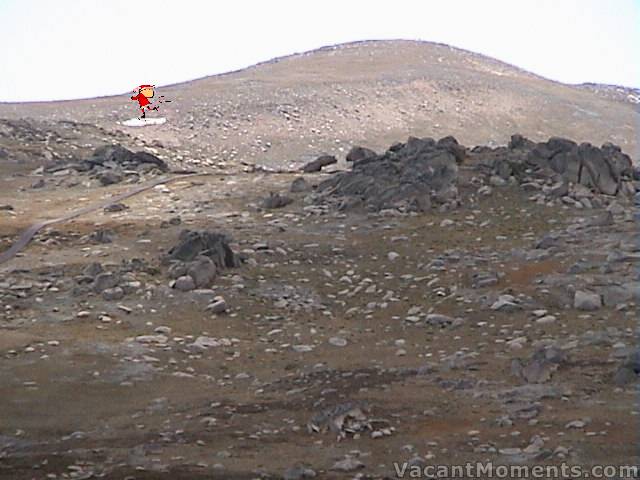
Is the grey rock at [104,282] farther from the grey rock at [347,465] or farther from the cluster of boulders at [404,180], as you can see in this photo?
the grey rock at [347,465]

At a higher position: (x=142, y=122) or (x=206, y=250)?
(x=142, y=122)

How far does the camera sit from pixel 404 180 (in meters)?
12.7

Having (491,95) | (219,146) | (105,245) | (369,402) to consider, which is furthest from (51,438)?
(491,95)

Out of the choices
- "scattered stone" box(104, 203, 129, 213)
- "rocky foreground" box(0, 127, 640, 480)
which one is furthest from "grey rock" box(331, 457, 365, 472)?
"scattered stone" box(104, 203, 129, 213)

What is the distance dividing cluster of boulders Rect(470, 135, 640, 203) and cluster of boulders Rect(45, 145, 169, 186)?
6.37m

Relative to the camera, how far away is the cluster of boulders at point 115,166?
16.9m

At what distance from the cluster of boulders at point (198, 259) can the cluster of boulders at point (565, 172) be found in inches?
155

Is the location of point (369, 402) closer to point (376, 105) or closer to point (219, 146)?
point (219, 146)

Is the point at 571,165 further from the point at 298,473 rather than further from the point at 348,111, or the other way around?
the point at 348,111

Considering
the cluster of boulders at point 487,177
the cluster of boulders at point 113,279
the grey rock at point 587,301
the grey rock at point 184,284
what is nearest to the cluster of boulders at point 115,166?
the cluster of boulders at point 487,177

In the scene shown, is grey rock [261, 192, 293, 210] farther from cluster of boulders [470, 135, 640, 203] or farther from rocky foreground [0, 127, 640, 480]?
cluster of boulders [470, 135, 640, 203]

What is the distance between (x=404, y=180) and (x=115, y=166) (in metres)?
6.87

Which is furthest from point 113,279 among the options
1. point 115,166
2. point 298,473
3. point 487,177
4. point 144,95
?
point 144,95

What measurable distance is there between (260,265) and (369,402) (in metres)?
4.04
